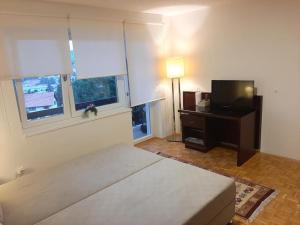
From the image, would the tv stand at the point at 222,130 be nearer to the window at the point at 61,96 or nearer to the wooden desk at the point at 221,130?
the wooden desk at the point at 221,130

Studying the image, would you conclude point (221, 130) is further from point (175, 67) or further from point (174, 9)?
point (174, 9)

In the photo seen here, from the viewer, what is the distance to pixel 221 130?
3.99m

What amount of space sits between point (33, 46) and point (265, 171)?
3280mm

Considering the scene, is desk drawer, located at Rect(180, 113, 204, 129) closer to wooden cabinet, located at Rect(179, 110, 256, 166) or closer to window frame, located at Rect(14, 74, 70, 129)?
wooden cabinet, located at Rect(179, 110, 256, 166)

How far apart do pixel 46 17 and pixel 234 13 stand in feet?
8.64

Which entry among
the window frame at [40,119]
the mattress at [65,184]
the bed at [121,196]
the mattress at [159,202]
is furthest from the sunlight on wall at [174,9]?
the mattress at [159,202]

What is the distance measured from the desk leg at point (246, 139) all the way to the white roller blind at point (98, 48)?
197 cm

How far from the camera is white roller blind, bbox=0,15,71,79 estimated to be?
8.40ft

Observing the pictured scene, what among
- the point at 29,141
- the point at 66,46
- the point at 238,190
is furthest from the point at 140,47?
the point at 238,190

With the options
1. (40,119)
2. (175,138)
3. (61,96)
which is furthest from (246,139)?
(40,119)

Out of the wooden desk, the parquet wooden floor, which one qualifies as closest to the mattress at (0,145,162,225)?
the parquet wooden floor

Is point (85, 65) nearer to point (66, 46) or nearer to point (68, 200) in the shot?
point (66, 46)

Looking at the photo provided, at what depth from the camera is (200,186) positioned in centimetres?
201

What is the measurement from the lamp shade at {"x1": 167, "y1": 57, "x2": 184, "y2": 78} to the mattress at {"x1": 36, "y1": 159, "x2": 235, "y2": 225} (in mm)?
2281
